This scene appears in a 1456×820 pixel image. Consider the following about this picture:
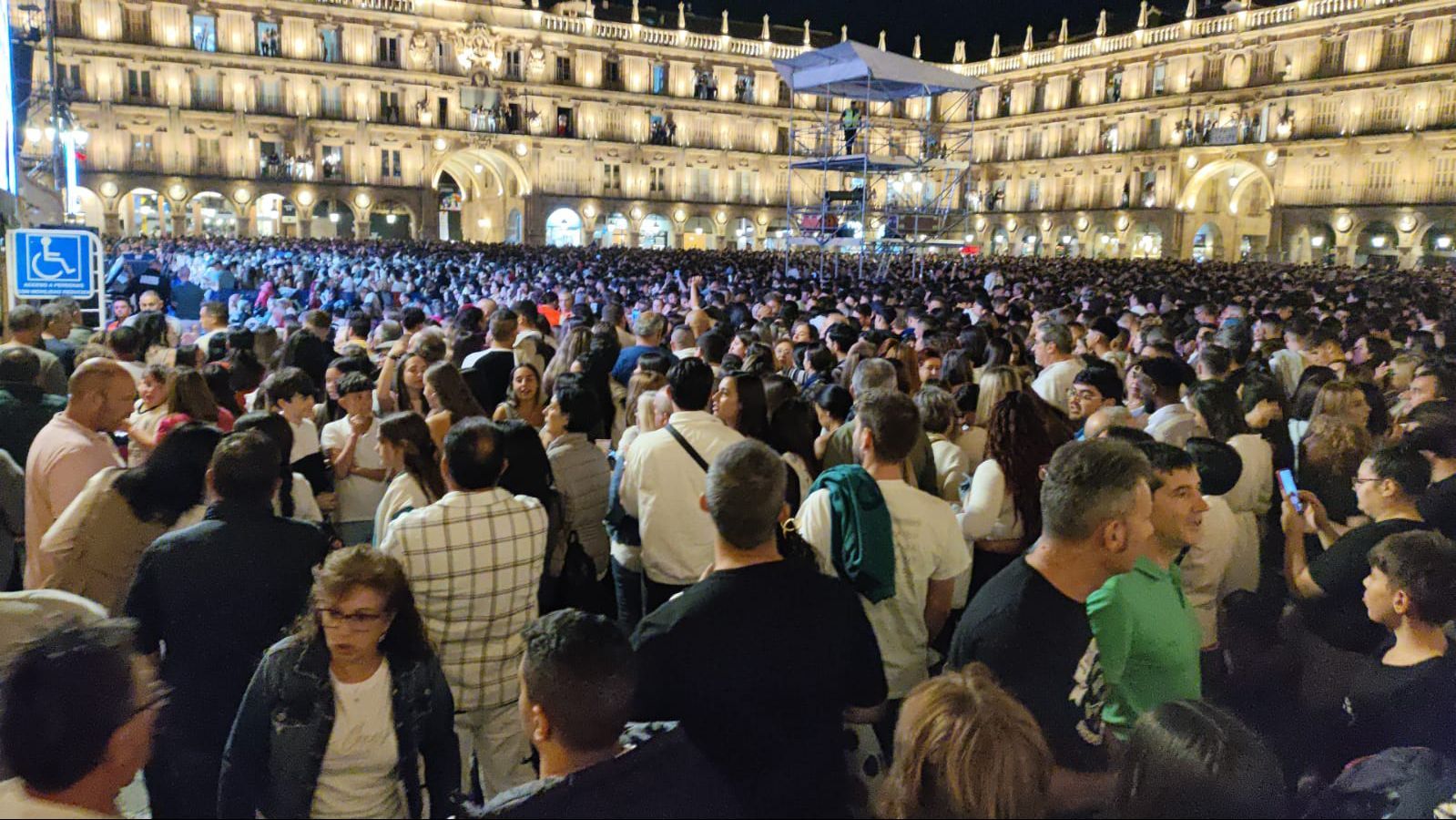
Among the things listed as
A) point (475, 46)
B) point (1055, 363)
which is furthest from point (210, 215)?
point (1055, 363)

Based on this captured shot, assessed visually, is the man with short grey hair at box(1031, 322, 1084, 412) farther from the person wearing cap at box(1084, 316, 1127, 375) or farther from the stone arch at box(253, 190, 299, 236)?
the stone arch at box(253, 190, 299, 236)

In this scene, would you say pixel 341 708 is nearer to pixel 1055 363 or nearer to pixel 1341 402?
pixel 1341 402

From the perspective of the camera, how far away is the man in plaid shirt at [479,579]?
3.37 m

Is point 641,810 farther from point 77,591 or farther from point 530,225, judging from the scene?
point 530,225

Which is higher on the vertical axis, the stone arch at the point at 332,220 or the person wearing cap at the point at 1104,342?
the stone arch at the point at 332,220

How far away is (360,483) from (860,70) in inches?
688

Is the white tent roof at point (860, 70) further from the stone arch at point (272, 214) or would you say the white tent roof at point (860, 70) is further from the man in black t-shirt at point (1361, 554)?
the stone arch at point (272, 214)

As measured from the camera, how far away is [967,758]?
6.07ft

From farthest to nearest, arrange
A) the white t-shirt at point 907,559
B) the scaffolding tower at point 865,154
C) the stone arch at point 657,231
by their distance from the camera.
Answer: the stone arch at point 657,231, the scaffolding tower at point 865,154, the white t-shirt at point 907,559

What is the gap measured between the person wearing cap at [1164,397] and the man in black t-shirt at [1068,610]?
2594mm

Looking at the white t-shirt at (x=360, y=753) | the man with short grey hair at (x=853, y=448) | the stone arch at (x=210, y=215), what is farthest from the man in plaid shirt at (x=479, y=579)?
the stone arch at (x=210, y=215)

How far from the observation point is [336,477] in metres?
4.95

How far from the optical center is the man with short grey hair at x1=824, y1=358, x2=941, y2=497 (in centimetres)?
450

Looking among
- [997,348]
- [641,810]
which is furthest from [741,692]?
[997,348]
